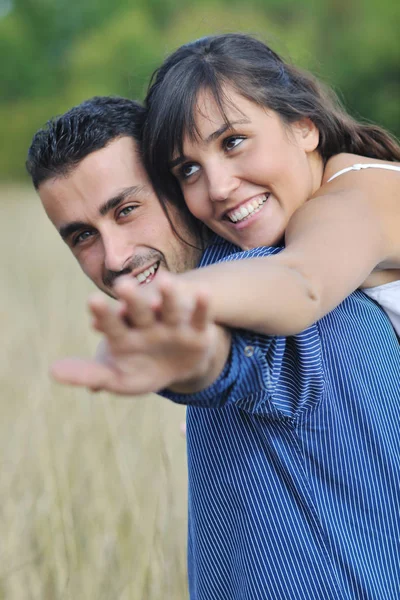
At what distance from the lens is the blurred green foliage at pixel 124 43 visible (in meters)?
16.2

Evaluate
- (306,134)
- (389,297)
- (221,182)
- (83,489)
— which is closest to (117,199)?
(221,182)

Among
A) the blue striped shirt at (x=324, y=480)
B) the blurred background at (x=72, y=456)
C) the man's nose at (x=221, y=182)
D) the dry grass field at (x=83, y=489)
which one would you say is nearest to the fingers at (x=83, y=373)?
the blue striped shirt at (x=324, y=480)

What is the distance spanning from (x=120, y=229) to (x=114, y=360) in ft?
2.89

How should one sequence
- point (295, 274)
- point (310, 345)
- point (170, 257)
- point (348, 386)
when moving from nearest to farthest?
point (295, 274) → point (310, 345) → point (348, 386) → point (170, 257)

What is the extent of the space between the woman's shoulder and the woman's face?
60mm

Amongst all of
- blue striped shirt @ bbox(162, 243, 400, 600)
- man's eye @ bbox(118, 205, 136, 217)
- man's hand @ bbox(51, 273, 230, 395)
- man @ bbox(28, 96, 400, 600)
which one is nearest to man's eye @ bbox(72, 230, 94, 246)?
man's eye @ bbox(118, 205, 136, 217)

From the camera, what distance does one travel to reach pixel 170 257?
1813 mm

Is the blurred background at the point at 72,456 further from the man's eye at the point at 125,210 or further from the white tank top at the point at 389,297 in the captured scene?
the white tank top at the point at 389,297

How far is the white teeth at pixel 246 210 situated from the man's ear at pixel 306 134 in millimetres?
231

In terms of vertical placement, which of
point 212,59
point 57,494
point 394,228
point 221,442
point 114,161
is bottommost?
point 57,494

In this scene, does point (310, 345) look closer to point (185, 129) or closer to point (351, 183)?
point (351, 183)

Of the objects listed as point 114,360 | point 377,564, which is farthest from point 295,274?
point 377,564

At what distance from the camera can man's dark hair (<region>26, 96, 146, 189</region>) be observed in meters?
1.87

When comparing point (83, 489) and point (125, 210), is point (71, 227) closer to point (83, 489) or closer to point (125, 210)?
point (125, 210)
